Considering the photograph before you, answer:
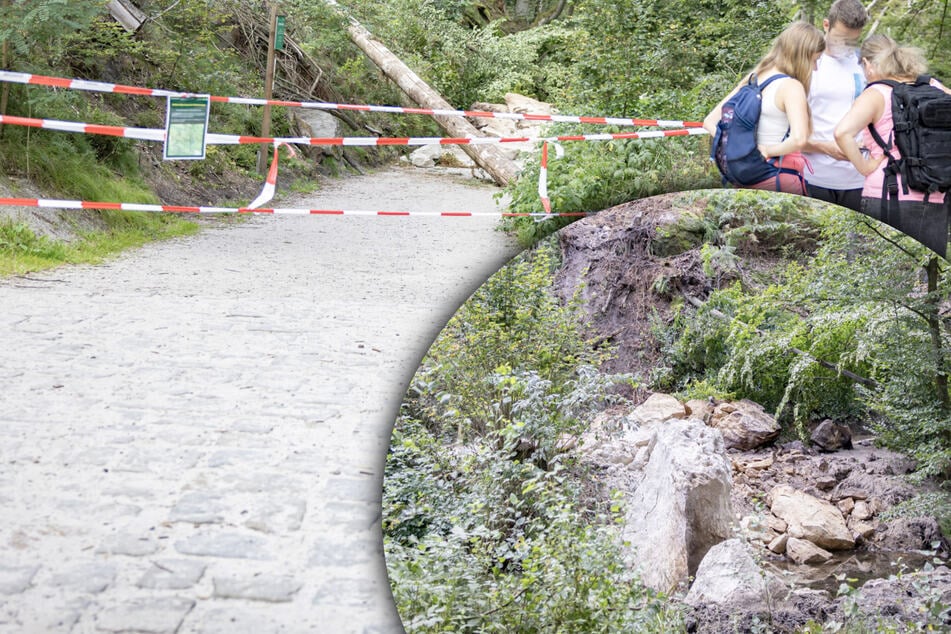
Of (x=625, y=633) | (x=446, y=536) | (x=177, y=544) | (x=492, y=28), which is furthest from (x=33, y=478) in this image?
(x=492, y=28)

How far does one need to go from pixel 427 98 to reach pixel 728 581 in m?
9.55

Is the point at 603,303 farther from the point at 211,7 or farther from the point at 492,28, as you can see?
the point at 492,28

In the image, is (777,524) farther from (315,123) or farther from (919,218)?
(315,123)

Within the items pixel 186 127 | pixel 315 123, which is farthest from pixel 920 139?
pixel 315 123

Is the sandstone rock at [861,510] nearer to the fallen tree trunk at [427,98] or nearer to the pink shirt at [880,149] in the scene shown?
the pink shirt at [880,149]

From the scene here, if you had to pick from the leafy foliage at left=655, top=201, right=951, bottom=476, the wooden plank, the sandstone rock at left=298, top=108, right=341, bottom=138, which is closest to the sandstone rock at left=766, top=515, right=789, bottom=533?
the leafy foliage at left=655, top=201, right=951, bottom=476

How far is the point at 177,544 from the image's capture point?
2.73 m

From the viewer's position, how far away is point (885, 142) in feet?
7.39

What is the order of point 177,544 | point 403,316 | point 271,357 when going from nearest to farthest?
point 177,544, point 271,357, point 403,316

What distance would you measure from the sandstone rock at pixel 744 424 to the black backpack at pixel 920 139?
65cm

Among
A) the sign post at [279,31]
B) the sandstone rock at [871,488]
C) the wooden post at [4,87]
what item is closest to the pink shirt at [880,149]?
the sandstone rock at [871,488]

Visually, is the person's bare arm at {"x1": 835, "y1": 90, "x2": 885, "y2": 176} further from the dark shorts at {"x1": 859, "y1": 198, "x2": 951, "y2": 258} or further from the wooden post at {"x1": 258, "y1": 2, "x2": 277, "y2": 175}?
the wooden post at {"x1": 258, "y1": 2, "x2": 277, "y2": 175}

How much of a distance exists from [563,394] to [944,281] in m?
0.92

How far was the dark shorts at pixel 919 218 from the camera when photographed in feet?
6.98
